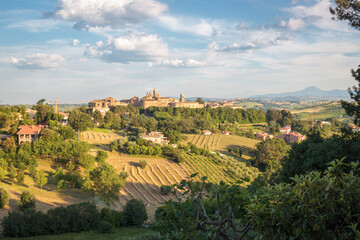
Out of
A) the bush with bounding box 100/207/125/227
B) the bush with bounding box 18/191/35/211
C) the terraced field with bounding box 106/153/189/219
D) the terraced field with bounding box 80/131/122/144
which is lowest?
the terraced field with bounding box 106/153/189/219

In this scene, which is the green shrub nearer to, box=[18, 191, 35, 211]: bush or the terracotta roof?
box=[18, 191, 35, 211]: bush

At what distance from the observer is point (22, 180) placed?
2234 centimetres

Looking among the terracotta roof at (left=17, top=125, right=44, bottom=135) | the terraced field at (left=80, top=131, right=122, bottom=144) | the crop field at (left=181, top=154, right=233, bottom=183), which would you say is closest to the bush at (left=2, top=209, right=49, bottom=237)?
the crop field at (left=181, top=154, right=233, bottom=183)

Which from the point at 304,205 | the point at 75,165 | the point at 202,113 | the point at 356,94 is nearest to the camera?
the point at 304,205

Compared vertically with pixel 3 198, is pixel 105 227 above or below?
below

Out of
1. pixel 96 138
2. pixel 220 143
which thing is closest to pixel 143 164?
pixel 96 138

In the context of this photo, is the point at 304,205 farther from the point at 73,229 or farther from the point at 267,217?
the point at 73,229

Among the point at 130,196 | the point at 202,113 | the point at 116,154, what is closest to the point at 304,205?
the point at 130,196

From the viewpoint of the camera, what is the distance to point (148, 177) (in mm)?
30047

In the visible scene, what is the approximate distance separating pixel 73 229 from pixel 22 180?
33.8 ft

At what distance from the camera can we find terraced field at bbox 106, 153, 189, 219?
81.7ft

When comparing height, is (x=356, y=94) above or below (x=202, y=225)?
above

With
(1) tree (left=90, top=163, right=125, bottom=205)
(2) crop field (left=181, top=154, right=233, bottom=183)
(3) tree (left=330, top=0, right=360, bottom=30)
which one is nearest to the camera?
(3) tree (left=330, top=0, right=360, bottom=30)

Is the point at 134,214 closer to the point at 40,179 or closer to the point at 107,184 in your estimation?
the point at 107,184
